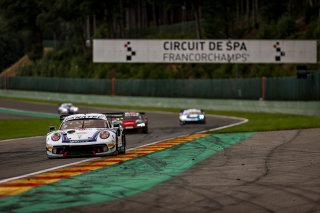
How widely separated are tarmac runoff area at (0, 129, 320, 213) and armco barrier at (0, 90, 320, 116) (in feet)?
103

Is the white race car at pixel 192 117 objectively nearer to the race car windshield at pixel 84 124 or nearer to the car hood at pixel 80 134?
the race car windshield at pixel 84 124

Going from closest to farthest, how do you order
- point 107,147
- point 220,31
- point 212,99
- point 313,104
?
point 107,147 → point 313,104 → point 212,99 → point 220,31

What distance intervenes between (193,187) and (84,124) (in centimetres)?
812

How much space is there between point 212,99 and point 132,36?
38564 mm

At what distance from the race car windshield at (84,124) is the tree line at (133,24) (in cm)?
4647

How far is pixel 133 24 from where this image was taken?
4808 inches

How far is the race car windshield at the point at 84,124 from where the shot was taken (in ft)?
62.6

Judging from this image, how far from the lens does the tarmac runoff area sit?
378 inches

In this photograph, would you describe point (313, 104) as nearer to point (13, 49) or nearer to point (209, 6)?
point (209, 6)

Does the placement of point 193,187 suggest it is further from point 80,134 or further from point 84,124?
point 84,124

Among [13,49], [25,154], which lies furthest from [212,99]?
[13,49]

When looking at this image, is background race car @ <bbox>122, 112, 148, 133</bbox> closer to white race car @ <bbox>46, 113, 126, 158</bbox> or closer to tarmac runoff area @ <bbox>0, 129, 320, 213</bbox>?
white race car @ <bbox>46, 113, 126, 158</bbox>

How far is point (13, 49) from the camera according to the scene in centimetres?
13750

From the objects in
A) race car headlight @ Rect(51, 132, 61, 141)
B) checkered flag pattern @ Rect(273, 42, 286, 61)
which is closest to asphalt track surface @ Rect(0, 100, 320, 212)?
race car headlight @ Rect(51, 132, 61, 141)
